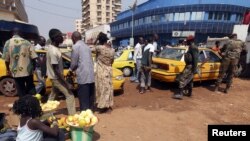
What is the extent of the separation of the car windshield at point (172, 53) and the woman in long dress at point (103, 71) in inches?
136

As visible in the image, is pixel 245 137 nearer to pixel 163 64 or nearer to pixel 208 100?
pixel 208 100

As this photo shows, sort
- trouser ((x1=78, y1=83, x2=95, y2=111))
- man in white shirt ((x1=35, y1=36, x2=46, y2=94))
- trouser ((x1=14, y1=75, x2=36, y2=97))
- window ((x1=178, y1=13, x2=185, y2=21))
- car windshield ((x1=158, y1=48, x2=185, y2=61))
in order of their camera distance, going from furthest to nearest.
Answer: window ((x1=178, y1=13, x2=185, y2=21)) < car windshield ((x1=158, y1=48, x2=185, y2=61)) < man in white shirt ((x1=35, y1=36, x2=46, y2=94)) < trouser ((x1=14, y1=75, x2=36, y2=97)) < trouser ((x1=78, y1=83, x2=95, y2=111))

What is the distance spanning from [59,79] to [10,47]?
131cm

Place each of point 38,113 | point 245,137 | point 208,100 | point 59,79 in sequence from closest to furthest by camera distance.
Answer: point 38,113 → point 245,137 → point 59,79 → point 208,100

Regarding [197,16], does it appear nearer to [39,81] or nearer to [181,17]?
[181,17]

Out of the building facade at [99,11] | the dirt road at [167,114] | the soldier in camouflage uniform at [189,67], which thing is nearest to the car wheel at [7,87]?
the dirt road at [167,114]

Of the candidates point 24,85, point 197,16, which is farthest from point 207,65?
point 197,16

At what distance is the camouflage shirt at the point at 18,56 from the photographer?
534 centimetres

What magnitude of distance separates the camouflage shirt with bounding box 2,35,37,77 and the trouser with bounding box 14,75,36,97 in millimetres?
125

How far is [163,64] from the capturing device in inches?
340

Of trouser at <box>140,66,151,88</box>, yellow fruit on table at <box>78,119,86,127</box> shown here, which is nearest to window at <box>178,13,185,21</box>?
trouser at <box>140,66,151,88</box>

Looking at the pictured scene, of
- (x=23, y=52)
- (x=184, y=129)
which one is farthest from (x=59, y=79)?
(x=184, y=129)

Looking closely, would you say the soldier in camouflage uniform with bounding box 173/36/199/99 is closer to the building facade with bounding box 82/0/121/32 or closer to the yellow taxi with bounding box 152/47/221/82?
the yellow taxi with bounding box 152/47/221/82

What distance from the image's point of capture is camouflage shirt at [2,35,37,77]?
5344 millimetres
